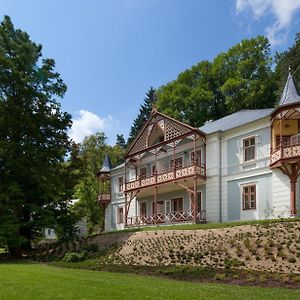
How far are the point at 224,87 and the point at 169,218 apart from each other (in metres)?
22.6

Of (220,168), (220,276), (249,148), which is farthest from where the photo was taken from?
(220,168)

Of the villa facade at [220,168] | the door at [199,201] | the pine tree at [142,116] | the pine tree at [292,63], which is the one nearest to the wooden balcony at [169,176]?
the villa facade at [220,168]

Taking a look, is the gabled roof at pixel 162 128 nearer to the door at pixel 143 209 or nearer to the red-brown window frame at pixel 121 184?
the door at pixel 143 209

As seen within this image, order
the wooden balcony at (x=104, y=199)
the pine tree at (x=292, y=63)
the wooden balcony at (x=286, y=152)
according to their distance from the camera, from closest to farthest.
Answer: the wooden balcony at (x=286, y=152), the pine tree at (x=292, y=63), the wooden balcony at (x=104, y=199)

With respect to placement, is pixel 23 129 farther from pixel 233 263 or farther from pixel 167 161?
pixel 233 263

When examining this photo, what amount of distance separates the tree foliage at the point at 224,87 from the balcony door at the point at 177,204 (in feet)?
61.6

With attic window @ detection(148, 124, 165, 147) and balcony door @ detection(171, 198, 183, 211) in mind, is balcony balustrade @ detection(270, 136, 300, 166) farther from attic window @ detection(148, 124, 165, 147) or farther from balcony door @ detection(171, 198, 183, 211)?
attic window @ detection(148, 124, 165, 147)

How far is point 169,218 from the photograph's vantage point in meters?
31.2

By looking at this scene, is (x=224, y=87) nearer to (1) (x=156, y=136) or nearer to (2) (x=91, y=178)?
(1) (x=156, y=136)

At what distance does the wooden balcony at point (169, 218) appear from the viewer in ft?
94.7

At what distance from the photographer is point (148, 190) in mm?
34844

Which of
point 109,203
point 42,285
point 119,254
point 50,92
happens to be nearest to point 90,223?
point 109,203

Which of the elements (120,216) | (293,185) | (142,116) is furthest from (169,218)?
(142,116)

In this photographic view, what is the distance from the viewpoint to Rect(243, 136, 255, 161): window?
26781 millimetres
